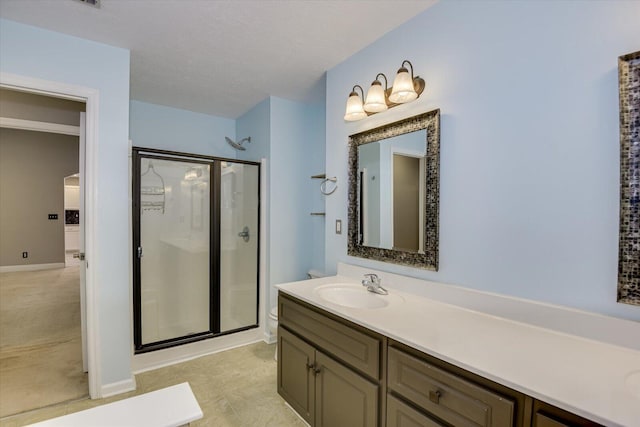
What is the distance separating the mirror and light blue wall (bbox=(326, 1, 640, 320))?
0.06 m

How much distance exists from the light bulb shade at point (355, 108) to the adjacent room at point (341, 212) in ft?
0.04

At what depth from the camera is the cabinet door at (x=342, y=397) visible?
4.48 ft

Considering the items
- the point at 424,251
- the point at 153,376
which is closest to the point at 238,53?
the point at 424,251

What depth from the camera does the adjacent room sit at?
1.09 m

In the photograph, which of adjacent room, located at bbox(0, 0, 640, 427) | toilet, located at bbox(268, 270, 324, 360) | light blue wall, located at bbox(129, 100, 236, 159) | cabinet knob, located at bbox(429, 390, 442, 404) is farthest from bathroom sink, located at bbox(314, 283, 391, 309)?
light blue wall, located at bbox(129, 100, 236, 159)

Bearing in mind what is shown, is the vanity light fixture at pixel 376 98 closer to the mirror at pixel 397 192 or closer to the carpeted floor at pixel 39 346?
the mirror at pixel 397 192

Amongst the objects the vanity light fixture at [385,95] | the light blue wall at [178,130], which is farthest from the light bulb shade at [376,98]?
the light blue wall at [178,130]

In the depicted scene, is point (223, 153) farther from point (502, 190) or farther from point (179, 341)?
point (502, 190)

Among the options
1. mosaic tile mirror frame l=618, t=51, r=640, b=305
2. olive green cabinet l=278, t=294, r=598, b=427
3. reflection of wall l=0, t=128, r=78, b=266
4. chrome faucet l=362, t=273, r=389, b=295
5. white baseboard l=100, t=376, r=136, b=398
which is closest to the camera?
olive green cabinet l=278, t=294, r=598, b=427

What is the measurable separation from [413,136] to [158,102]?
277cm

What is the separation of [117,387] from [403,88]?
280cm

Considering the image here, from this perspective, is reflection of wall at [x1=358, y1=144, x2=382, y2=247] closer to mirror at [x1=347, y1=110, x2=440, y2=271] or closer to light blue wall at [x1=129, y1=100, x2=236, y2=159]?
mirror at [x1=347, y1=110, x2=440, y2=271]

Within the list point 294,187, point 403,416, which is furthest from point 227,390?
point 294,187

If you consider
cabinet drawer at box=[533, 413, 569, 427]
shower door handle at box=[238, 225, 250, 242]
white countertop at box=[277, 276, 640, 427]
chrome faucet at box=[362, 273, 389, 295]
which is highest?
shower door handle at box=[238, 225, 250, 242]
